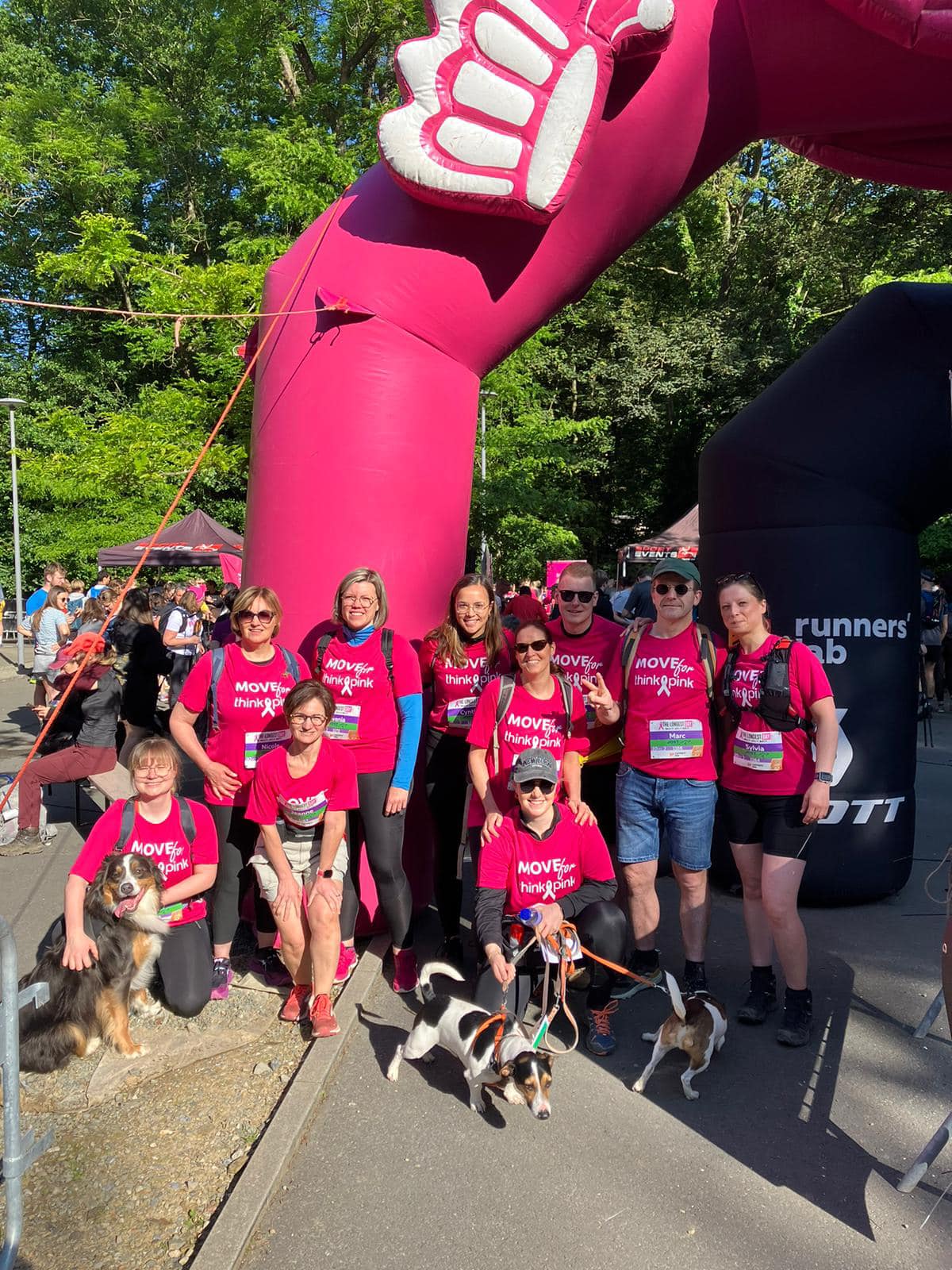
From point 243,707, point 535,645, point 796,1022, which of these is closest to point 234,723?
point 243,707

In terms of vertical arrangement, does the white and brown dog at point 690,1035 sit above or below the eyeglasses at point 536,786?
below

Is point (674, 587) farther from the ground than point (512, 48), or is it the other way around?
point (512, 48)

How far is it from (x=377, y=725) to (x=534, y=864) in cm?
96

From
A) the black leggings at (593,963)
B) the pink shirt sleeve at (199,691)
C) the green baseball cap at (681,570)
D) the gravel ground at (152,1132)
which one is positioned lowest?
the gravel ground at (152,1132)

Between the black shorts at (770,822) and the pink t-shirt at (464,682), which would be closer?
the black shorts at (770,822)

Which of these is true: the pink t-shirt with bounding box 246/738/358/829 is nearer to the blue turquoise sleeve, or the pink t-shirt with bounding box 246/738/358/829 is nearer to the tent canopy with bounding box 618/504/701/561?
the blue turquoise sleeve

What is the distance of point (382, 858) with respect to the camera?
4082 mm

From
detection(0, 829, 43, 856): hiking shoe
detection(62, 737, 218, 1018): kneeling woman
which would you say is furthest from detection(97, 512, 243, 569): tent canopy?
detection(62, 737, 218, 1018): kneeling woman

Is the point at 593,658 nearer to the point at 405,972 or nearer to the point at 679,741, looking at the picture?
the point at 679,741

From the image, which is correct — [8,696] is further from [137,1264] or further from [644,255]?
[644,255]

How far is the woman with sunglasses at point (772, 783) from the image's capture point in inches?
144

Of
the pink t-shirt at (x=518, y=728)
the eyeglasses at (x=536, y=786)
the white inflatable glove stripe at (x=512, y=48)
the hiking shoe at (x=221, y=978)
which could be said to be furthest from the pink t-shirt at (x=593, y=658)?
the white inflatable glove stripe at (x=512, y=48)

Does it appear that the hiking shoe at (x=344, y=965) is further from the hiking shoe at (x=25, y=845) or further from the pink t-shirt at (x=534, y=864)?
the hiking shoe at (x=25, y=845)

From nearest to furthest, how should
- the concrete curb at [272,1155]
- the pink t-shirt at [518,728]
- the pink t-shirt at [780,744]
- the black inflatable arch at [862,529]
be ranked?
the concrete curb at [272,1155] < the pink t-shirt at [780,744] < the pink t-shirt at [518,728] < the black inflatable arch at [862,529]
